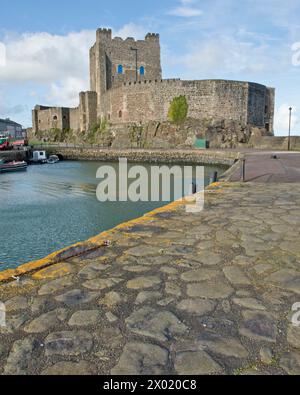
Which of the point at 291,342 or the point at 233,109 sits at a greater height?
the point at 233,109

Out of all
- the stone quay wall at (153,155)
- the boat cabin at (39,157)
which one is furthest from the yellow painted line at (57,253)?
the boat cabin at (39,157)

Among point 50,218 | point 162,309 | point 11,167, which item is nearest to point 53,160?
point 11,167

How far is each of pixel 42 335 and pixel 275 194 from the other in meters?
6.00

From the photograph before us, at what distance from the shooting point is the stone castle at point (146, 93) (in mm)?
35875

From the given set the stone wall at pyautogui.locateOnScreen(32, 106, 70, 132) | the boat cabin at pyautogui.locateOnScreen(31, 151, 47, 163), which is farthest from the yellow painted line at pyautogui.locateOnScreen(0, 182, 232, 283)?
the stone wall at pyautogui.locateOnScreen(32, 106, 70, 132)

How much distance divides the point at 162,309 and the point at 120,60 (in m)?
49.4

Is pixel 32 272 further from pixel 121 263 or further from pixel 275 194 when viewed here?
pixel 275 194

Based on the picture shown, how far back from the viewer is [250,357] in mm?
1813

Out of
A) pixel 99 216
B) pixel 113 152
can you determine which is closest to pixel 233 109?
pixel 113 152

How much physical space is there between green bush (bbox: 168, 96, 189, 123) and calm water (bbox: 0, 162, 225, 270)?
2262 cm

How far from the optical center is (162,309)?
231 cm

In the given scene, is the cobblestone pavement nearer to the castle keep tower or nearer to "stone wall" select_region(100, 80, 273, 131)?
"stone wall" select_region(100, 80, 273, 131)

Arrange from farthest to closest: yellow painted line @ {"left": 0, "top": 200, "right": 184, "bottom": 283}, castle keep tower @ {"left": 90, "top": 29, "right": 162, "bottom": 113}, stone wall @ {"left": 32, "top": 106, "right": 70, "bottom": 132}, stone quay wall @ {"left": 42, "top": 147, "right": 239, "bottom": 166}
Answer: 1. stone wall @ {"left": 32, "top": 106, "right": 70, "bottom": 132}
2. castle keep tower @ {"left": 90, "top": 29, "right": 162, "bottom": 113}
3. stone quay wall @ {"left": 42, "top": 147, "right": 239, "bottom": 166}
4. yellow painted line @ {"left": 0, "top": 200, "right": 184, "bottom": 283}

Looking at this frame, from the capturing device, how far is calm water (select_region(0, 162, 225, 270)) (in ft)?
25.5
